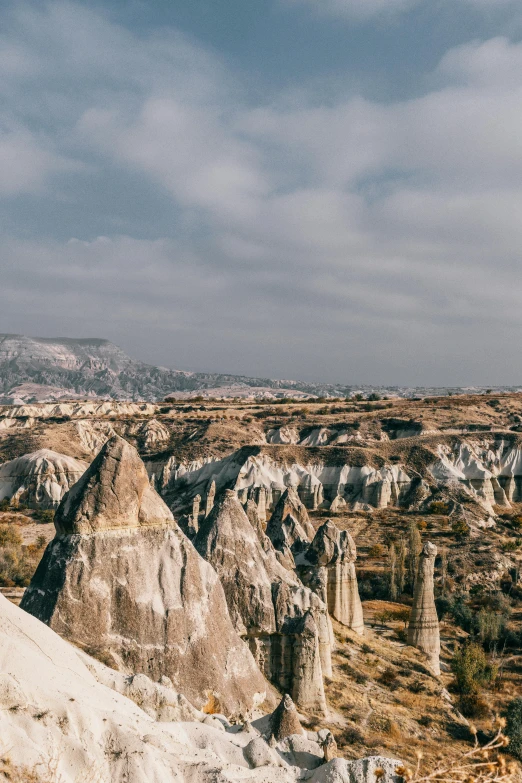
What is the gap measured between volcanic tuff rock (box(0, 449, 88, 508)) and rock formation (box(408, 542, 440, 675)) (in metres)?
43.6

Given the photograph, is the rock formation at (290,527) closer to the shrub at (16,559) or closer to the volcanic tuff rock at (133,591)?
the shrub at (16,559)

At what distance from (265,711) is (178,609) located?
3.09 meters

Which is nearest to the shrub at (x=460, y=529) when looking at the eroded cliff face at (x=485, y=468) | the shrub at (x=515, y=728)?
the eroded cliff face at (x=485, y=468)

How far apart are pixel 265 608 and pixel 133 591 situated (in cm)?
519

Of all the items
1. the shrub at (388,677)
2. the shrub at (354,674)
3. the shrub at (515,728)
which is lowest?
the shrub at (515,728)

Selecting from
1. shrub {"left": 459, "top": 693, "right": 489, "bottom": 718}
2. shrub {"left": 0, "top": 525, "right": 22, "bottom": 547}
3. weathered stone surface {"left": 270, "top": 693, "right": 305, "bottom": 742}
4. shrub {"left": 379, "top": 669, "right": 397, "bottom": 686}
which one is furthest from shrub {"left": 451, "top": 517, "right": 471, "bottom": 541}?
weathered stone surface {"left": 270, "top": 693, "right": 305, "bottom": 742}

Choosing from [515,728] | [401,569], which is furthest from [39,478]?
[515,728]

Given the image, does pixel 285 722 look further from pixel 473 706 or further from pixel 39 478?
pixel 39 478

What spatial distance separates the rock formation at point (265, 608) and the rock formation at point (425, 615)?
784 centimetres

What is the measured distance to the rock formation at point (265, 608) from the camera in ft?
54.3

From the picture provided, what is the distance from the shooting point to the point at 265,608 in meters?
17.1

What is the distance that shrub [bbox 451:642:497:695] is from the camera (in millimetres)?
23984

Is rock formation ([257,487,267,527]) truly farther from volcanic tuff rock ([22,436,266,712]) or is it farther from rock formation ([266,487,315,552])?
volcanic tuff rock ([22,436,266,712])

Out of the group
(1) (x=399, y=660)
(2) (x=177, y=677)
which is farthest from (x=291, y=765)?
(1) (x=399, y=660)
